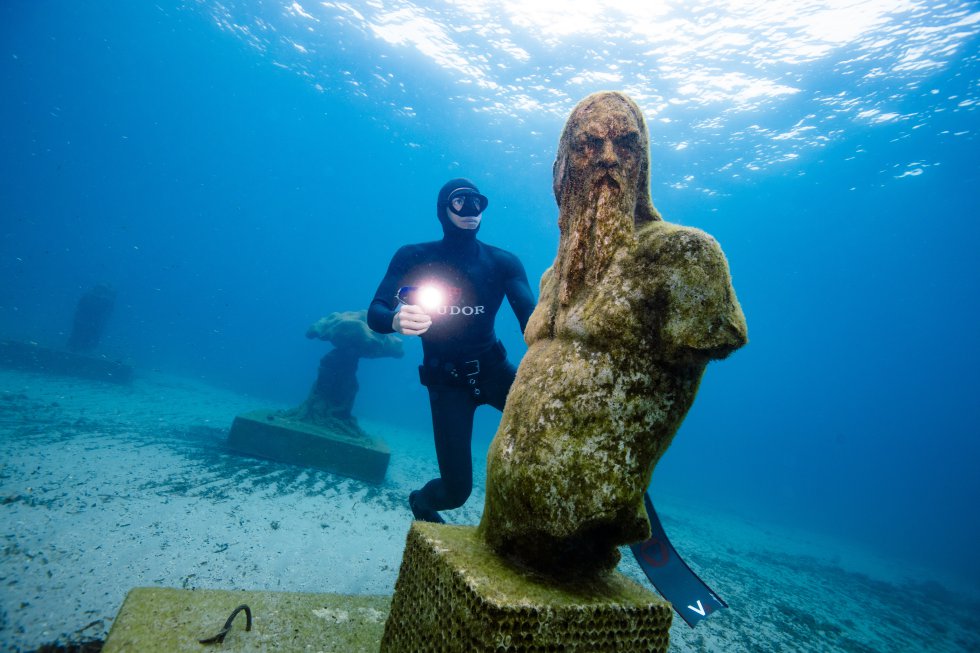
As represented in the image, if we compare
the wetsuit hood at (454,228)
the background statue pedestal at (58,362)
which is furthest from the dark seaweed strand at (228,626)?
the background statue pedestal at (58,362)

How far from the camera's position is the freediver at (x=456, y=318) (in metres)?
3.88

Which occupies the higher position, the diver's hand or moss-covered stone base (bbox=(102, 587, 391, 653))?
the diver's hand

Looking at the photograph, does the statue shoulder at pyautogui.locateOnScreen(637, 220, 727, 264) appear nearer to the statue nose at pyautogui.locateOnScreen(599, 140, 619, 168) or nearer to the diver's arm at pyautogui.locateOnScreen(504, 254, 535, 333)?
the statue nose at pyautogui.locateOnScreen(599, 140, 619, 168)

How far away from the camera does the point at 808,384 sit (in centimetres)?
12544

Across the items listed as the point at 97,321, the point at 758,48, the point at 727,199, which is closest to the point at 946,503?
the point at 727,199

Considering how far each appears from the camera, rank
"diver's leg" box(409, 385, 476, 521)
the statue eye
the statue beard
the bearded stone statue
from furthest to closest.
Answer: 1. "diver's leg" box(409, 385, 476, 521)
2. the statue eye
3. the statue beard
4. the bearded stone statue

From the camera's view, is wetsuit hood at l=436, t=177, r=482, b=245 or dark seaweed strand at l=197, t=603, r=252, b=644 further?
wetsuit hood at l=436, t=177, r=482, b=245

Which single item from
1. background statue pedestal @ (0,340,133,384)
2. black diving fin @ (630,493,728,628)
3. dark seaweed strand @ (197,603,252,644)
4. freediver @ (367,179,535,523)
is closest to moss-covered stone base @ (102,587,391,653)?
dark seaweed strand @ (197,603,252,644)

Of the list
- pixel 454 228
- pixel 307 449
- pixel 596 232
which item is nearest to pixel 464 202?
pixel 454 228

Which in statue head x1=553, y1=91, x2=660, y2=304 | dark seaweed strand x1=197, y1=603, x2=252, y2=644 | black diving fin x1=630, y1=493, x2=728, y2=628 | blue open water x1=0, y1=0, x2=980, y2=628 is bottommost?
dark seaweed strand x1=197, y1=603, x2=252, y2=644

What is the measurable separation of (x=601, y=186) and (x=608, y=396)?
3.81 feet

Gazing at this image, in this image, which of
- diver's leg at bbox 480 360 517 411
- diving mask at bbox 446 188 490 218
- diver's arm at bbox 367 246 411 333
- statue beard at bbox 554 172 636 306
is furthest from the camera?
diving mask at bbox 446 188 490 218

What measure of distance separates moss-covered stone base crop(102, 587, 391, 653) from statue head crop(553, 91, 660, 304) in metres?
2.68

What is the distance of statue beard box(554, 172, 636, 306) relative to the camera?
6.81 feet
